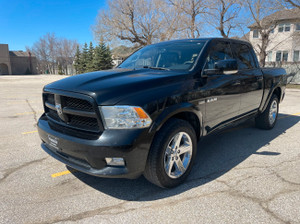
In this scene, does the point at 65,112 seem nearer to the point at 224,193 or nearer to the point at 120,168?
the point at 120,168

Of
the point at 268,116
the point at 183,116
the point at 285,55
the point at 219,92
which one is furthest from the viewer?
the point at 285,55

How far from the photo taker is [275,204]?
8.40ft

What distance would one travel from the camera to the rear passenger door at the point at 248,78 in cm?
401

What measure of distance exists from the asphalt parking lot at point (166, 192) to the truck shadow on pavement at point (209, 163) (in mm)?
12

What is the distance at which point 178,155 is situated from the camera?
2838 millimetres

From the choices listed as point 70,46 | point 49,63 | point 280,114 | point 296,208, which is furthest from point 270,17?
point 49,63

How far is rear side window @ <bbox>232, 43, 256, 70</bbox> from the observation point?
13.8 feet

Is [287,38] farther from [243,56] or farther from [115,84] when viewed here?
[115,84]

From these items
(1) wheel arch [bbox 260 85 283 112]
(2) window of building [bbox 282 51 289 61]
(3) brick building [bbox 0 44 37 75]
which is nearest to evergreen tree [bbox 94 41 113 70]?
(2) window of building [bbox 282 51 289 61]

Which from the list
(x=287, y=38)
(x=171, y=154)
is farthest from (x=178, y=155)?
(x=287, y=38)

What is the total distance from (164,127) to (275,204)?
152 centimetres

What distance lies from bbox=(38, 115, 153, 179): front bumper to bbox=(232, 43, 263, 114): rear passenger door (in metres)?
2.39

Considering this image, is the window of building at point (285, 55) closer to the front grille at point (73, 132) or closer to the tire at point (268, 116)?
the tire at point (268, 116)

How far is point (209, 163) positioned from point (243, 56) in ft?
7.35
